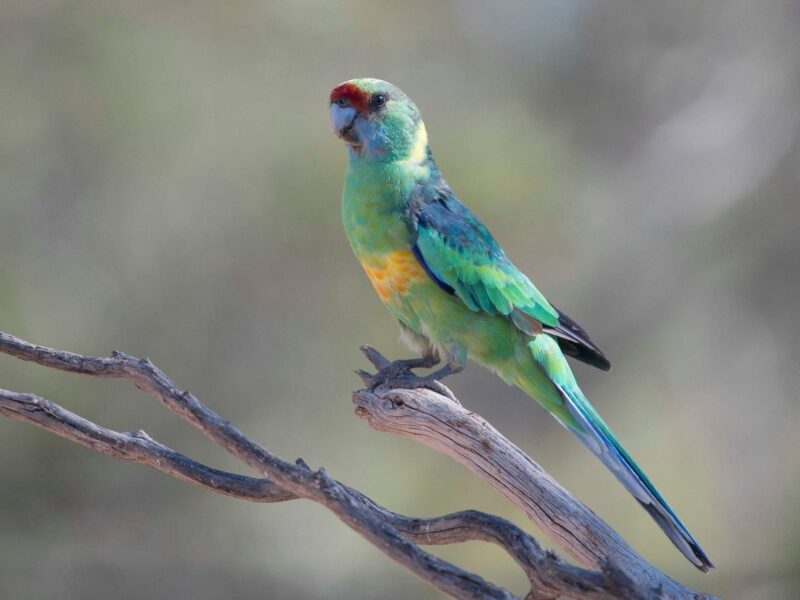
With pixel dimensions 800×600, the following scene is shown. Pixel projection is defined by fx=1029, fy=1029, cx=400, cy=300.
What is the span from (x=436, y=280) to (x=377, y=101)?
1.91ft

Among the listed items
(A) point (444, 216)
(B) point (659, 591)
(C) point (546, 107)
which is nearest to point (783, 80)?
(C) point (546, 107)

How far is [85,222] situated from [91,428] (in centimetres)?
247

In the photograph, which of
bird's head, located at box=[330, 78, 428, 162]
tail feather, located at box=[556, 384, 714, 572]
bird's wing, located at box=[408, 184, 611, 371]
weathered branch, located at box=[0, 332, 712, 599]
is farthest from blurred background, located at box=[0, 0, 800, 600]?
weathered branch, located at box=[0, 332, 712, 599]

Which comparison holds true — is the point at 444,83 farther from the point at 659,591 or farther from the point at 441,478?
the point at 659,591

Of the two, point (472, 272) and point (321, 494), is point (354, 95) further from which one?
point (321, 494)

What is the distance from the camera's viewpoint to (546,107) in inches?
215

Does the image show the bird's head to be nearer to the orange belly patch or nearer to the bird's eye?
the bird's eye

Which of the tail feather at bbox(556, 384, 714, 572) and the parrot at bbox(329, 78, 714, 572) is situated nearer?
the tail feather at bbox(556, 384, 714, 572)

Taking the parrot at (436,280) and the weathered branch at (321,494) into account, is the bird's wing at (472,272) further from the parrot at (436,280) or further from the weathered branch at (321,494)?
the weathered branch at (321,494)

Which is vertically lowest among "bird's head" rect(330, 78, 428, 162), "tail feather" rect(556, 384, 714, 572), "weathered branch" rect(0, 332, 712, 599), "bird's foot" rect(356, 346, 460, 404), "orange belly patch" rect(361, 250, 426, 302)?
"weathered branch" rect(0, 332, 712, 599)

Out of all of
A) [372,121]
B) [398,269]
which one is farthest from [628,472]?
[372,121]

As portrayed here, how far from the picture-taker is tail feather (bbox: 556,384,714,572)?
8.34 ft

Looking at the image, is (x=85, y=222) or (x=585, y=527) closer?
(x=585, y=527)

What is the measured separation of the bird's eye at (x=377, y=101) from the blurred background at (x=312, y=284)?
1.42 m
